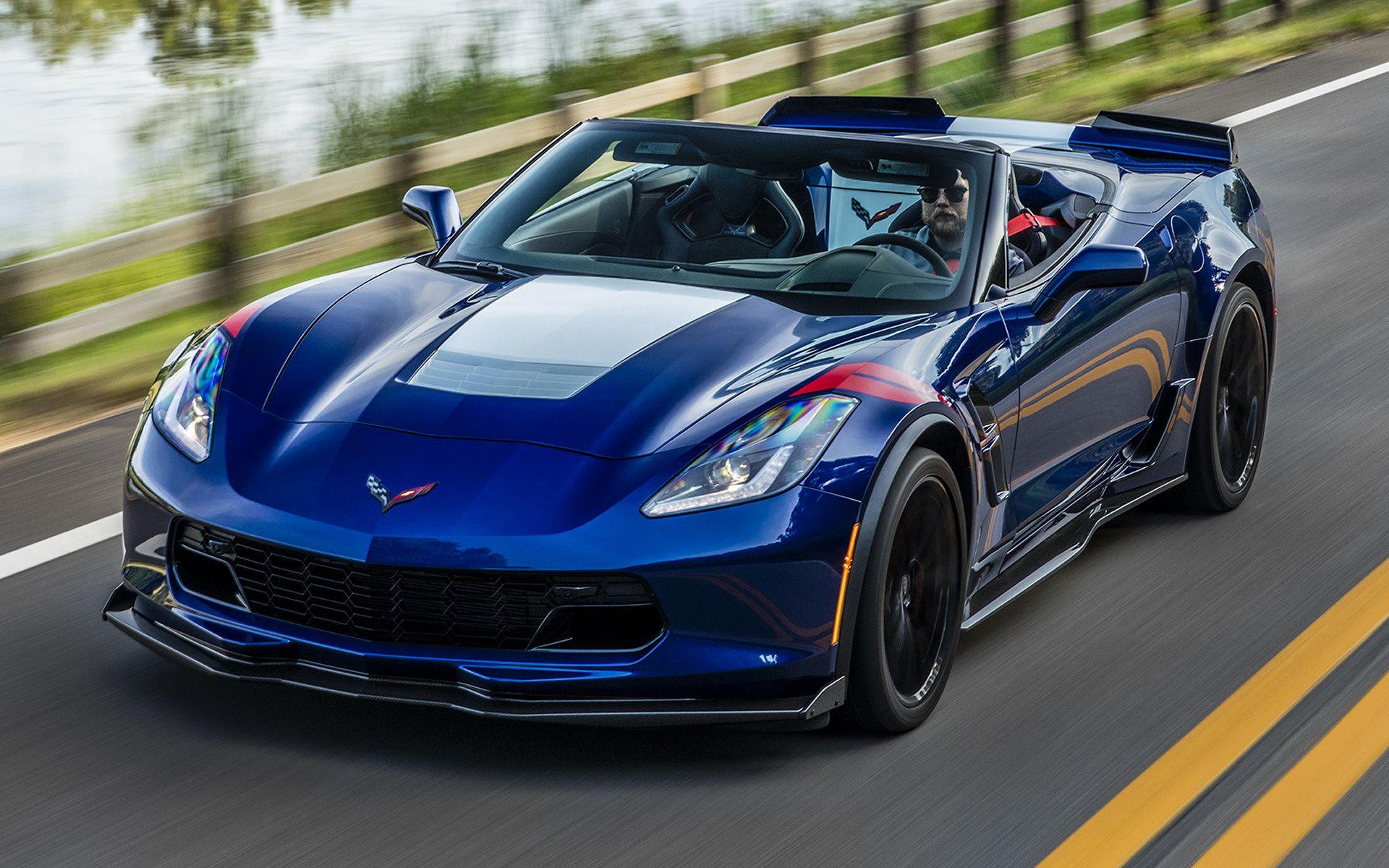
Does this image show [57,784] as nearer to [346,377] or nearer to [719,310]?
[346,377]

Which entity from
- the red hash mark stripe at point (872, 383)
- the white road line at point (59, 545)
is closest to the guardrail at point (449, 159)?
the white road line at point (59, 545)

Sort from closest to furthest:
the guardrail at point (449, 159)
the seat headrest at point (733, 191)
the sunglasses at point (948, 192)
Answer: the sunglasses at point (948, 192) → the seat headrest at point (733, 191) → the guardrail at point (449, 159)

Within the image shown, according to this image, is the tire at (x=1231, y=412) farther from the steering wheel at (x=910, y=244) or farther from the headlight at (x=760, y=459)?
the headlight at (x=760, y=459)

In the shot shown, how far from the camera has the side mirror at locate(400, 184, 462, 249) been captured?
17.7 feet

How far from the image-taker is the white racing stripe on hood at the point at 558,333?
406 centimetres

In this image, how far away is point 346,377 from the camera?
4.16 meters

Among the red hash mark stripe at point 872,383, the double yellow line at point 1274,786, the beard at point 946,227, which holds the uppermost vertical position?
the beard at point 946,227

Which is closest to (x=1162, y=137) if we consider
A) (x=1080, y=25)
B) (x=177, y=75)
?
(x=177, y=75)

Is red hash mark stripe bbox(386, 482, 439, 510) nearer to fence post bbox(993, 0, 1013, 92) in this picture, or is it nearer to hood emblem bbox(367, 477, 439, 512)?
hood emblem bbox(367, 477, 439, 512)

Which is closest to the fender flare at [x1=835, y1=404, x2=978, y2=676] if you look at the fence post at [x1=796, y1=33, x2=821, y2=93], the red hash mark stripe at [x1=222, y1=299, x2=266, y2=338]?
the red hash mark stripe at [x1=222, y1=299, x2=266, y2=338]

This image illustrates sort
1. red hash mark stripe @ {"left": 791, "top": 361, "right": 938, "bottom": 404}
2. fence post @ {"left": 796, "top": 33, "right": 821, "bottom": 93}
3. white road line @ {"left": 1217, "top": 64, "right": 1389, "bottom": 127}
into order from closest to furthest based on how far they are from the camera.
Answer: red hash mark stripe @ {"left": 791, "top": 361, "right": 938, "bottom": 404}
white road line @ {"left": 1217, "top": 64, "right": 1389, "bottom": 127}
fence post @ {"left": 796, "top": 33, "right": 821, "bottom": 93}

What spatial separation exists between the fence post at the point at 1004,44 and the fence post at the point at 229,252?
8.37 meters

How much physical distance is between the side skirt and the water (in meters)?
6.45

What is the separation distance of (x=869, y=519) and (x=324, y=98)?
8680 mm
